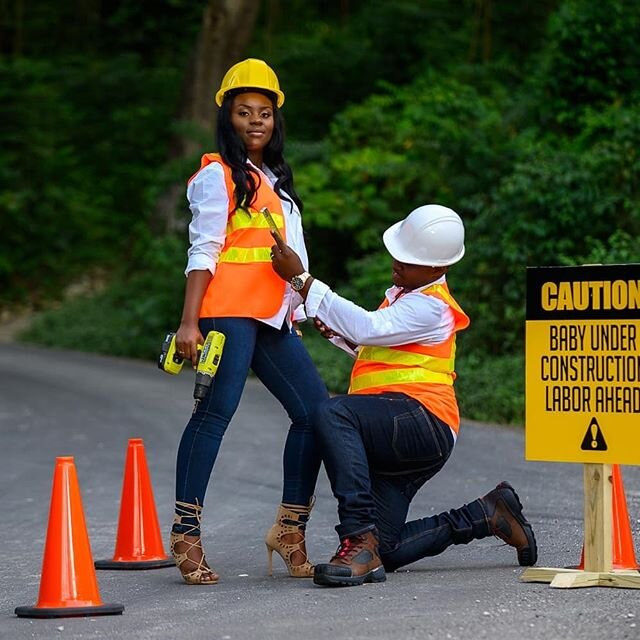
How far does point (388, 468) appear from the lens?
641 cm

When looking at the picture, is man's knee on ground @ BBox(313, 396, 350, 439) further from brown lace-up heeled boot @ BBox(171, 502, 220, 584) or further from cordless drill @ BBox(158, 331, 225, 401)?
brown lace-up heeled boot @ BBox(171, 502, 220, 584)

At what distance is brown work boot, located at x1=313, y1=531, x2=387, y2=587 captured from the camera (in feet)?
19.7

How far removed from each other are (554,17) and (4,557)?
1287cm

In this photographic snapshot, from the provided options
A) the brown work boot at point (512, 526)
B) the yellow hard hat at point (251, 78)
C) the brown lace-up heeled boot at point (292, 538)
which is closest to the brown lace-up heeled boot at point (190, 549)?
the brown lace-up heeled boot at point (292, 538)

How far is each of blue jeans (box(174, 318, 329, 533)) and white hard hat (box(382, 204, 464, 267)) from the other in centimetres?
60

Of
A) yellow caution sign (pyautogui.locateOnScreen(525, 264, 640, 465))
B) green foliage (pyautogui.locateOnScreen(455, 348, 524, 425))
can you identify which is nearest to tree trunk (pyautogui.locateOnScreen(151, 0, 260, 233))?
green foliage (pyautogui.locateOnScreen(455, 348, 524, 425))

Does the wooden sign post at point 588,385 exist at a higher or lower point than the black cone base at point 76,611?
higher

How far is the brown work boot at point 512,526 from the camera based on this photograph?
21.1 ft

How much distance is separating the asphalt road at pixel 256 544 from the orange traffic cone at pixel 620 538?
1.11ft

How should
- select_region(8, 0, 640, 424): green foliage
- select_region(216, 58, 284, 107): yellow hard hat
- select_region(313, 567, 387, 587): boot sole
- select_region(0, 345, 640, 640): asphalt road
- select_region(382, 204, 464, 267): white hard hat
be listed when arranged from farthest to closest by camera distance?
select_region(8, 0, 640, 424): green foliage → select_region(216, 58, 284, 107): yellow hard hat → select_region(382, 204, 464, 267): white hard hat → select_region(313, 567, 387, 587): boot sole → select_region(0, 345, 640, 640): asphalt road

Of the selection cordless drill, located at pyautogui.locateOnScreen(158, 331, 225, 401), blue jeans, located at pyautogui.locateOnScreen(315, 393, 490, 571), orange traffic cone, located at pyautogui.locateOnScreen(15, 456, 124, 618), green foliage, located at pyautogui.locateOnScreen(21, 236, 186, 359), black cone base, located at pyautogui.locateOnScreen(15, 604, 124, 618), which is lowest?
black cone base, located at pyautogui.locateOnScreen(15, 604, 124, 618)

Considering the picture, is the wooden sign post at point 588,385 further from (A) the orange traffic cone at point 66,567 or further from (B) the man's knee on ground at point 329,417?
(A) the orange traffic cone at point 66,567

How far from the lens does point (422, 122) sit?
2078 centimetres

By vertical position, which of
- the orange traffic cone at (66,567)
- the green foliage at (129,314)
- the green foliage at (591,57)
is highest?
the green foliage at (591,57)
